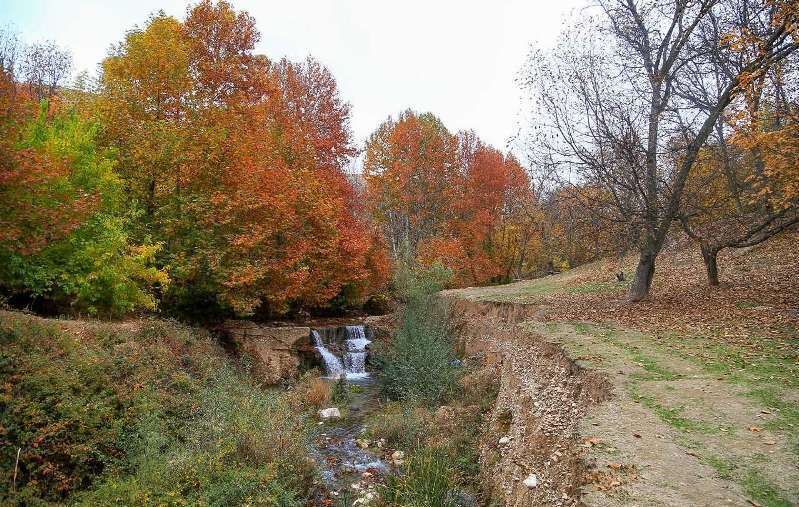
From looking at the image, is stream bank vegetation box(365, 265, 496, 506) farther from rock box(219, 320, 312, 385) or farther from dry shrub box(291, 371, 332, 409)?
rock box(219, 320, 312, 385)

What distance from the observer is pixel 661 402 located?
6.77m

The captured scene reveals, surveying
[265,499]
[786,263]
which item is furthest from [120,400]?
[786,263]

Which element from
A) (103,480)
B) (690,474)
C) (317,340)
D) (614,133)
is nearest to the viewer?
(690,474)

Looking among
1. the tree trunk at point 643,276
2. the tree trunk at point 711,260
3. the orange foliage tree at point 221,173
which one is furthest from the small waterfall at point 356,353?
the tree trunk at point 711,260

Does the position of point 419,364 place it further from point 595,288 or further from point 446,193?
point 446,193

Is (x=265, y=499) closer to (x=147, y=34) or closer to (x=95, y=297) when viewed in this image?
(x=95, y=297)

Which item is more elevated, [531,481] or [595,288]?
[595,288]

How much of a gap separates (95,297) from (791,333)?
50.5ft

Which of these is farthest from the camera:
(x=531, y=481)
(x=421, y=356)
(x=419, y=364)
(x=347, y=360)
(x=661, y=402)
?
(x=347, y=360)

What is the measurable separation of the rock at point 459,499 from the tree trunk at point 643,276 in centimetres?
956

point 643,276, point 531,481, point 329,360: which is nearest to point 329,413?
point 329,360

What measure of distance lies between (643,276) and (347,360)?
36.1ft

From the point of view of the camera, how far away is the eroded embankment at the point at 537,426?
5746mm

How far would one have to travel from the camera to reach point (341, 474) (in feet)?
30.6
